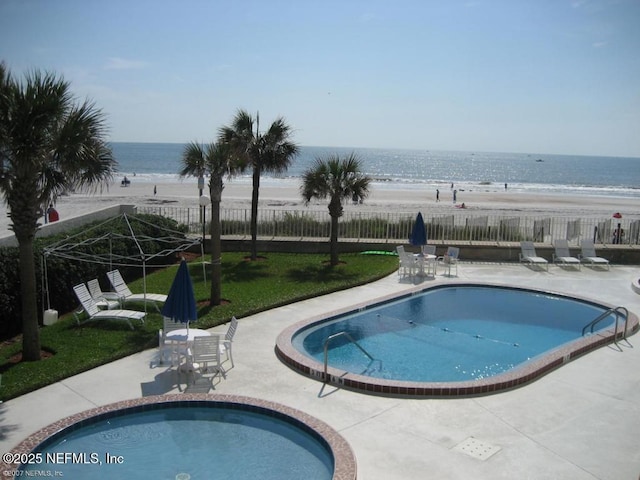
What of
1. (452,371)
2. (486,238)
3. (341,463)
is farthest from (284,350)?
(486,238)

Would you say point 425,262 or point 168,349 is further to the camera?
point 425,262

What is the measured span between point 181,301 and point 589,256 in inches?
622

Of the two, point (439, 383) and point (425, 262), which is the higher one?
point (425, 262)

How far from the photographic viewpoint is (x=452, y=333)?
1361 cm

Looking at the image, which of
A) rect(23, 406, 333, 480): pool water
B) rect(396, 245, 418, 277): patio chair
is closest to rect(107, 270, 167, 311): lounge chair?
rect(23, 406, 333, 480): pool water

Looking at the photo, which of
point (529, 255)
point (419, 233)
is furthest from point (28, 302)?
point (529, 255)

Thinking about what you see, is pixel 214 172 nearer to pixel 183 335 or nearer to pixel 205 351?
pixel 183 335

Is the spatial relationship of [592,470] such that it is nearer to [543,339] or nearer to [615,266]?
[543,339]

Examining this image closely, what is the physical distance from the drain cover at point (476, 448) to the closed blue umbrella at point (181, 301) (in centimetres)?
539

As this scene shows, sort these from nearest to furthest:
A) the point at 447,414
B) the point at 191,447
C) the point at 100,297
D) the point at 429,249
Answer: the point at 191,447
the point at 447,414
the point at 100,297
the point at 429,249

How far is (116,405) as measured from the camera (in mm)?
8859

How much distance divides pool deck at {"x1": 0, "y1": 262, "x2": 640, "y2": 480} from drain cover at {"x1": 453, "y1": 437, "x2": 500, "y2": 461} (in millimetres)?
14

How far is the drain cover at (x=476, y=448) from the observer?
303 inches

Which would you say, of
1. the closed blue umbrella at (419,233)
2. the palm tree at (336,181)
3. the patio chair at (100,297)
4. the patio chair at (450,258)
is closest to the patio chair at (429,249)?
the patio chair at (450,258)
